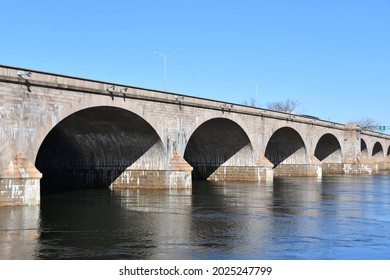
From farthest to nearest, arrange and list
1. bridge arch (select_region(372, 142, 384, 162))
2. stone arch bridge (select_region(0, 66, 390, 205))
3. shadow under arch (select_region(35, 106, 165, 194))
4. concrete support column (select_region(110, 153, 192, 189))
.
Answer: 1. bridge arch (select_region(372, 142, 384, 162))
2. concrete support column (select_region(110, 153, 192, 189))
3. shadow under arch (select_region(35, 106, 165, 194))
4. stone arch bridge (select_region(0, 66, 390, 205))

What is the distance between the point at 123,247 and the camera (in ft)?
51.9

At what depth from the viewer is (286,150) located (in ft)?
217

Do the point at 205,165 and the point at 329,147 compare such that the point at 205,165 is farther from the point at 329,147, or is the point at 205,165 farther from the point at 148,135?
the point at 329,147

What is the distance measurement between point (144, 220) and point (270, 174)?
1210 inches

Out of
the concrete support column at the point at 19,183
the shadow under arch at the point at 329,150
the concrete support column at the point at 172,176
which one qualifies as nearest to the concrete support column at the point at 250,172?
the concrete support column at the point at 172,176

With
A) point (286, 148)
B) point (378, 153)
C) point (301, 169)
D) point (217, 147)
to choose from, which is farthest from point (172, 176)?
point (378, 153)

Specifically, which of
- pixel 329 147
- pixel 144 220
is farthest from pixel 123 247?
pixel 329 147

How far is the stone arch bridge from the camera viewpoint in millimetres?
26469

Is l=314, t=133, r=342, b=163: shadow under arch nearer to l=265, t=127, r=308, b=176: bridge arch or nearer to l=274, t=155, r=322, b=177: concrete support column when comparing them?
l=265, t=127, r=308, b=176: bridge arch

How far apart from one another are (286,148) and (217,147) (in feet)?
50.2

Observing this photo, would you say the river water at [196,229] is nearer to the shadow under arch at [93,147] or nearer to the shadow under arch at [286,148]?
the shadow under arch at [93,147]

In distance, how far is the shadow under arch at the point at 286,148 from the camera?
205ft

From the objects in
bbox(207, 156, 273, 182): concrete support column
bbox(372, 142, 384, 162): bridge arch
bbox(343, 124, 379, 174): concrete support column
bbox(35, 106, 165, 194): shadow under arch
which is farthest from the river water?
bbox(372, 142, 384, 162): bridge arch

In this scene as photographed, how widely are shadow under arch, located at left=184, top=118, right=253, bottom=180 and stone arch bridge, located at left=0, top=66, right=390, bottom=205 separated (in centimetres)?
11
